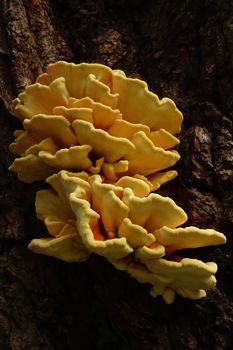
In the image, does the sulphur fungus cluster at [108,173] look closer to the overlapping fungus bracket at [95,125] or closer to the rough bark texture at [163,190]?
the overlapping fungus bracket at [95,125]

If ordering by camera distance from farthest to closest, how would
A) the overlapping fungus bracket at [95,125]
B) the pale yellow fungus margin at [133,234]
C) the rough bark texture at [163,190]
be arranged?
the rough bark texture at [163,190] < the overlapping fungus bracket at [95,125] < the pale yellow fungus margin at [133,234]

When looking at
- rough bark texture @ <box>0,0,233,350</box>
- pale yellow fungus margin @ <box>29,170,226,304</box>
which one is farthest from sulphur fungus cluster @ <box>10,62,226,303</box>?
rough bark texture @ <box>0,0,233,350</box>

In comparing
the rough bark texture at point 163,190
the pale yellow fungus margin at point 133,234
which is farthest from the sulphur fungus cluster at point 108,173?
the rough bark texture at point 163,190

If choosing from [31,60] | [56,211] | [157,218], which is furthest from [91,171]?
[31,60]

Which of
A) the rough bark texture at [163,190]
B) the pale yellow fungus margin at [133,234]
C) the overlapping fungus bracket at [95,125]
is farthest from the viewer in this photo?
the rough bark texture at [163,190]

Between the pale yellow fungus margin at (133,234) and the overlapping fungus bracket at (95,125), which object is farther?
the overlapping fungus bracket at (95,125)

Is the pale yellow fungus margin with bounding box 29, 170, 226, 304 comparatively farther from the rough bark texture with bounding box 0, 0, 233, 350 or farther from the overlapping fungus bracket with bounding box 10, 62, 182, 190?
the rough bark texture with bounding box 0, 0, 233, 350
